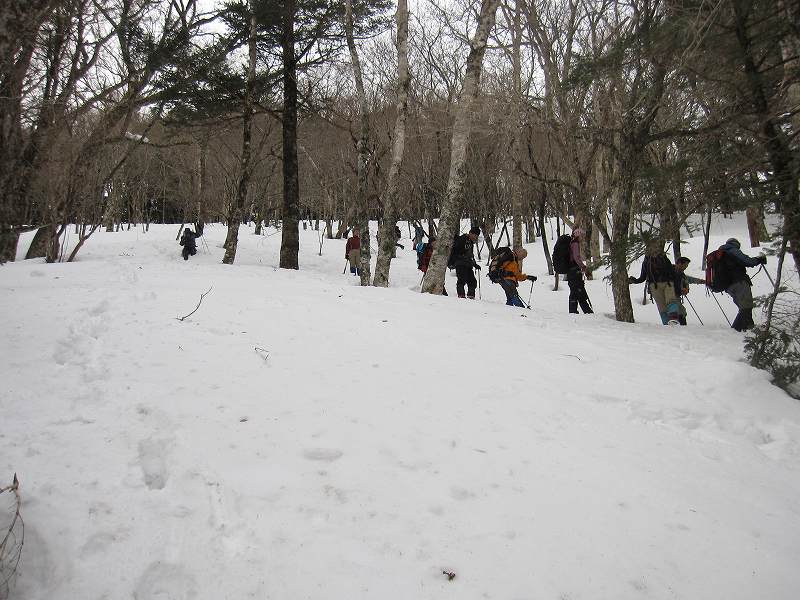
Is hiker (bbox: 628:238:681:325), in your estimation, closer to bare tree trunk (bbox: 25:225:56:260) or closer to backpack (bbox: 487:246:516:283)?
backpack (bbox: 487:246:516:283)

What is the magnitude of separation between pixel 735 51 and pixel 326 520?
4969 millimetres

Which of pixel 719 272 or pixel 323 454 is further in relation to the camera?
pixel 719 272

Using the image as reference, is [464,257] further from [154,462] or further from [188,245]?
[188,245]

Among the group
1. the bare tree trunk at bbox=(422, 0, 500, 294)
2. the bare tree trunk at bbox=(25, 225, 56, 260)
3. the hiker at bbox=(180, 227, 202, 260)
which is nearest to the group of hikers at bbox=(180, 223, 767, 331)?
the bare tree trunk at bbox=(422, 0, 500, 294)

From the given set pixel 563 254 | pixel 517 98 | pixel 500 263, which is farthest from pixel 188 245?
pixel 563 254

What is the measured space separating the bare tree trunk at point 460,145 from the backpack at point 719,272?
446cm

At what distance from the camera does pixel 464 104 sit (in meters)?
7.28

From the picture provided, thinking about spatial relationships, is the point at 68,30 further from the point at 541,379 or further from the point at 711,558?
the point at 711,558

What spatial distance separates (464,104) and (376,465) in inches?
256

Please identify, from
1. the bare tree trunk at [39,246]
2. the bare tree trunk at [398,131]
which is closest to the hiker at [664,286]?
the bare tree trunk at [398,131]

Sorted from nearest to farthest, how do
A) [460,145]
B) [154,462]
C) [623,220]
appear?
[154,462]
[623,220]
[460,145]

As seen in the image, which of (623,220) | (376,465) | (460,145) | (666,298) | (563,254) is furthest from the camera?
(563,254)

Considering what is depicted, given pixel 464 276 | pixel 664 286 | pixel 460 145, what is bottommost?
pixel 464 276

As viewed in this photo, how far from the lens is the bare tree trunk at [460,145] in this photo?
7.04 m
